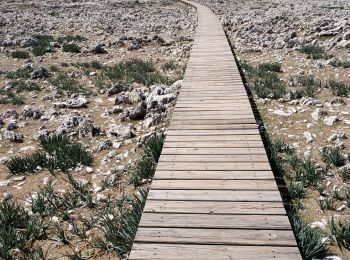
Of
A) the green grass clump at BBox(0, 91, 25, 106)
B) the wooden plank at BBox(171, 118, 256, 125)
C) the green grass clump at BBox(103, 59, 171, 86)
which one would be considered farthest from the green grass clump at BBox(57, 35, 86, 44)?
the wooden plank at BBox(171, 118, 256, 125)

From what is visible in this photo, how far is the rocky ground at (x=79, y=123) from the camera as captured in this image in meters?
5.90

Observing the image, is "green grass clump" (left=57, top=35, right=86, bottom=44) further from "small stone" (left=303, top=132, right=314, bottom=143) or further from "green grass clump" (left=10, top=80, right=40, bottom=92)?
"small stone" (left=303, top=132, right=314, bottom=143)

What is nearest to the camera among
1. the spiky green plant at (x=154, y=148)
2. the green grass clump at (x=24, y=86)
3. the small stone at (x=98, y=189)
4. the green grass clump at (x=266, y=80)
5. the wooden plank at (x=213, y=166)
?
the wooden plank at (x=213, y=166)

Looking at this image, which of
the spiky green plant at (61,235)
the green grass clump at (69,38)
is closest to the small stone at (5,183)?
the spiky green plant at (61,235)

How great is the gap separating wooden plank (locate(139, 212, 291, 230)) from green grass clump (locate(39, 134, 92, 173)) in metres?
3.17

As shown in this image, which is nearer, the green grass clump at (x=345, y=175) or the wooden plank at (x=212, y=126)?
the green grass clump at (x=345, y=175)

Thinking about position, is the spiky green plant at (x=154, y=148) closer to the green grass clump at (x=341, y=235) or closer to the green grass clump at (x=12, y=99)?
the green grass clump at (x=341, y=235)

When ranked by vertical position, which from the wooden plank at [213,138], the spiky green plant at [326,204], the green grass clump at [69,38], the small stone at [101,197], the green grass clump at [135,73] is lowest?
the green grass clump at [69,38]

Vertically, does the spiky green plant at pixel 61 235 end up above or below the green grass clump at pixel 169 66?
above

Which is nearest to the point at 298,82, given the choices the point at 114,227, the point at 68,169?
the point at 68,169

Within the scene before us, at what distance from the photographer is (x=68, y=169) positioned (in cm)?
783

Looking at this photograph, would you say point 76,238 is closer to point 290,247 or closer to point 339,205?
point 290,247

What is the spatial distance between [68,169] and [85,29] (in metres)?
21.7

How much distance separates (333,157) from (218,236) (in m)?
3.67
